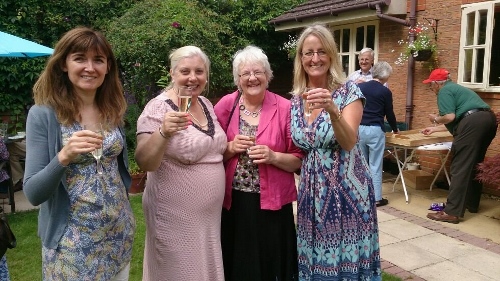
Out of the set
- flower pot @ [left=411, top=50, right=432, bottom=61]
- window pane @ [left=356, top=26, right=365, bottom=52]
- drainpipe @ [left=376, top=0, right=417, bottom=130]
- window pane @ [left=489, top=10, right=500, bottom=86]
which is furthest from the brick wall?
window pane @ [left=356, top=26, right=365, bottom=52]

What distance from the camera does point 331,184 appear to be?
266 centimetres

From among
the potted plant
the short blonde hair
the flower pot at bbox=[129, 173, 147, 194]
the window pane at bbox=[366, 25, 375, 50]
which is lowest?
the flower pot at bbox=[129, 173, 147, 194]

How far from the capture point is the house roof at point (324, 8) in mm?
8281

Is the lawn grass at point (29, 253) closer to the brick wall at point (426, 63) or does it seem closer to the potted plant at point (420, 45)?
the brick wall at point (426, 63)

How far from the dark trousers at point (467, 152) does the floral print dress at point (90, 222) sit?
15.4ft

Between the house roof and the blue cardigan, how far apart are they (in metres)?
7.16

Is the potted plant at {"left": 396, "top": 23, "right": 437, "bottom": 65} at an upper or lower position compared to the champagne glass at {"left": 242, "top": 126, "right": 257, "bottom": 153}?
upper

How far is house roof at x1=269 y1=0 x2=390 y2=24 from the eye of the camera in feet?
27.2

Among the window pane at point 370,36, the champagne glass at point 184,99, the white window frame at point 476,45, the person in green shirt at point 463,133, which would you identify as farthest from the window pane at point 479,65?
the champagne glass at point 184,99

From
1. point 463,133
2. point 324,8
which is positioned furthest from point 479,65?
point 324,8

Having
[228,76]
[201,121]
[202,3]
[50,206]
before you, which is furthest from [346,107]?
[202,3]

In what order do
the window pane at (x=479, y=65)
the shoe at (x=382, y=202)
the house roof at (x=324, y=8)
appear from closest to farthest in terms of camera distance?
the shoe at (x=382, y=202), the window pane at (x=479, y=65), the house roof at (x=324, y=8)

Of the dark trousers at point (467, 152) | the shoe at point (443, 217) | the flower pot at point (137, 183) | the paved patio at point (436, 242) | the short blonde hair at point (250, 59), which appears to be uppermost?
the short blonde hair at point (250, 59)

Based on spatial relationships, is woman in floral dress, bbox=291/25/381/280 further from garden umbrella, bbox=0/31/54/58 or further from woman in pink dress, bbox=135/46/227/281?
garden umbrella, bbox=0/31/54/58
